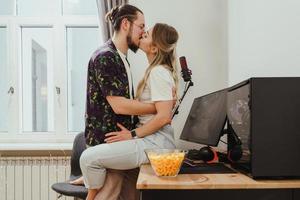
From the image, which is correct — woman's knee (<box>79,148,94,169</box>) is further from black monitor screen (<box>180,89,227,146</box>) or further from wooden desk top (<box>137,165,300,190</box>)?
black monitor screen (<box>180,89,227,146</box>)

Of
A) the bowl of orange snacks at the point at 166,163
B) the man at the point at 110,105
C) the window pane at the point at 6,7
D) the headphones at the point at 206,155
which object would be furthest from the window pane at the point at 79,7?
the bowl of orange snacks at the point at 166,163

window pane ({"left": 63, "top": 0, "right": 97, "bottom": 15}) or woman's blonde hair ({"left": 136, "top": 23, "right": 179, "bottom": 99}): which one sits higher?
window pane ({"left": 63, "top": 0, "right": 97, "bottom": 15})

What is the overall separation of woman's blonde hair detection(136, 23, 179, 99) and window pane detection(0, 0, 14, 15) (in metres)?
2.11

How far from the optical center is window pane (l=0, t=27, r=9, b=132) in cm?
336

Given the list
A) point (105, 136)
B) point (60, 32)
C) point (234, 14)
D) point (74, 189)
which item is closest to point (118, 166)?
point (105, 136)

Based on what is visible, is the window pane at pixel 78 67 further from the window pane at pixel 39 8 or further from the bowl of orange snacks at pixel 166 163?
the bowl of orange snacks at pixel 166 163

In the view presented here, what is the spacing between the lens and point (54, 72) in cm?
329

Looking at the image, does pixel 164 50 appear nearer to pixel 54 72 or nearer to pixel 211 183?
pixel 211 183

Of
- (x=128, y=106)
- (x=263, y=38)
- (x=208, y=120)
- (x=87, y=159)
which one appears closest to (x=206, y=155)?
(x=208, y=120)

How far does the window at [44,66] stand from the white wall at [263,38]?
1.36 metres

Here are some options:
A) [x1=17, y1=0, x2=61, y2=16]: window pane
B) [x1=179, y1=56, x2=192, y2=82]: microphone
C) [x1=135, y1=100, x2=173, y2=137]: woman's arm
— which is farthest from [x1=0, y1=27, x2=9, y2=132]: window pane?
[x1=135, y1=100, x2=173, y2=137]: woman's arm

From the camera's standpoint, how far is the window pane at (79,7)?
11.0 ft

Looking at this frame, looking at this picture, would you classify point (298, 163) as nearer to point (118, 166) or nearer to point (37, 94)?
point (118, 166)

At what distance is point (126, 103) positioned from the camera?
1626 millimetres
